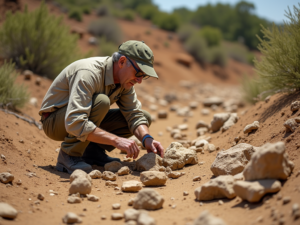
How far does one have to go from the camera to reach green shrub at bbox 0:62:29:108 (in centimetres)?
453

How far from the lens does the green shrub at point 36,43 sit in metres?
6.62

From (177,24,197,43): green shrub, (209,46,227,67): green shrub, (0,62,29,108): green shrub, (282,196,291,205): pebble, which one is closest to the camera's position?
(282,196,291,205): pebble

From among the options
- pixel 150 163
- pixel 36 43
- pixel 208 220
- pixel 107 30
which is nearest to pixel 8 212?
pixel 208 220

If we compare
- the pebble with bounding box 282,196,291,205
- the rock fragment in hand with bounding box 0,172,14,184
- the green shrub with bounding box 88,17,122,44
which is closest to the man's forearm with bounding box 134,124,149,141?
the rock fragment in hand with bounding box 0,172,14,184

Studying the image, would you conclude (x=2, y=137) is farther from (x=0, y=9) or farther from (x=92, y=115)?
(x=0, y=9)

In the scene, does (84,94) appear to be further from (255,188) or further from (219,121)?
(219,121)

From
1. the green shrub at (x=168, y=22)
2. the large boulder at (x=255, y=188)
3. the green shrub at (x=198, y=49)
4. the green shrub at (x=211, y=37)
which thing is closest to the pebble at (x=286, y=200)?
the large boulder at (x=255, y=188)

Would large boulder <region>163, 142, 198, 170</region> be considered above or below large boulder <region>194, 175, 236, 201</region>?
below

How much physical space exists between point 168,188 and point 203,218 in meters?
1.08

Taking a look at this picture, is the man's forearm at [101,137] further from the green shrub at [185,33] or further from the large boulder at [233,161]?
the green shrub at [185,33]

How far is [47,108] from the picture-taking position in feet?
10.6

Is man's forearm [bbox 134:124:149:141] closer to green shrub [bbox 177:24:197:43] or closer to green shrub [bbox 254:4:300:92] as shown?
green shrub [bbox 254:4:300:92]

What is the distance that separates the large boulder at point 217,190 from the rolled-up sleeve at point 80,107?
45.4 inches

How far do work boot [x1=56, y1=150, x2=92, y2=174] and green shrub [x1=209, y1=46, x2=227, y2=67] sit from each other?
17263 mm
